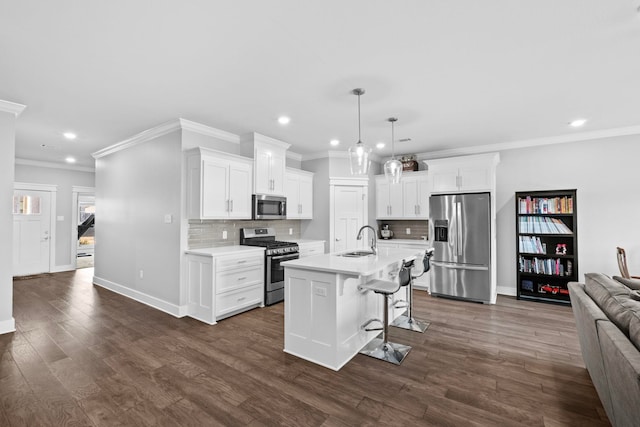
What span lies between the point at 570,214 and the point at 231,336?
523 centimetres

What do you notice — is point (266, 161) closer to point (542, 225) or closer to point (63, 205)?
point (542, 225)

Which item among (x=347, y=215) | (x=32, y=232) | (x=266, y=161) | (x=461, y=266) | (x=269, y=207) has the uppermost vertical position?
(x=266, y=161)

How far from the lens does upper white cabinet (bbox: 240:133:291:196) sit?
15.6 feet

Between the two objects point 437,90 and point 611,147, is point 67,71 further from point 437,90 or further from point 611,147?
point 611,147

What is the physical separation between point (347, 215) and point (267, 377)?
3849 mm

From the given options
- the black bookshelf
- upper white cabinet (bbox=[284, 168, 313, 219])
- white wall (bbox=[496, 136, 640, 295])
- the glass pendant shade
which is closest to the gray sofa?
the glass pendant shade

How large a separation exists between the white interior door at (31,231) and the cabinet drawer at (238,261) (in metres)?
6.04

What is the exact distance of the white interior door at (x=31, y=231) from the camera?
674cm

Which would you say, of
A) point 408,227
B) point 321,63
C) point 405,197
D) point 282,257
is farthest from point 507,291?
point 321,63

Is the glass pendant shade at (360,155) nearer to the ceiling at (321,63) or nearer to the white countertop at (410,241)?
the ceiling at (321,63)

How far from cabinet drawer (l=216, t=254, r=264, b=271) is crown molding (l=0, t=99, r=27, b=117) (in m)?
2.88

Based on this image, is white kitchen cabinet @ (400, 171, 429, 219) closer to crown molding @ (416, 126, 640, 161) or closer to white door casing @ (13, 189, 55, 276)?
crown molding @ (416, 126, 640, 161)

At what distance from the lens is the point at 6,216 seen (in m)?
3.54

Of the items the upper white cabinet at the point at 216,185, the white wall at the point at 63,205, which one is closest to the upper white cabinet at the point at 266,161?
the upper white cabinet at the point at 216,185
